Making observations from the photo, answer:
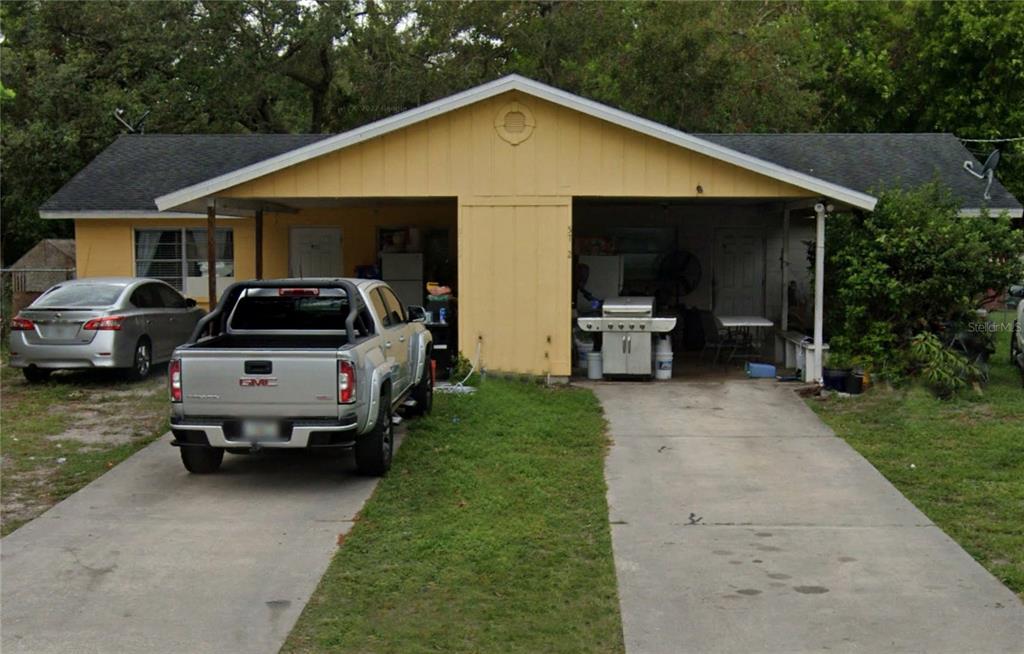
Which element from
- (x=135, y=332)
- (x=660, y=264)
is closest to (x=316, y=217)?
(x=135, y=332)

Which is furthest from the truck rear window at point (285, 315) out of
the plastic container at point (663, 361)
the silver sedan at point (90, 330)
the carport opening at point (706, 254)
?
the carport opening at point (706, 254)

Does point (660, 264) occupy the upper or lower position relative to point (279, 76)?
lower

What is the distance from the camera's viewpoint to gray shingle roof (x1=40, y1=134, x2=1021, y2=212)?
17.9 meters

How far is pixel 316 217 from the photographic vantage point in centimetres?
1934

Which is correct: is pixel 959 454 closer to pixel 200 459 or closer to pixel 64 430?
pixel 200 459

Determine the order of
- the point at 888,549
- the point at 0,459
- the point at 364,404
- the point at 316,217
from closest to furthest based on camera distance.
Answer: the point at 888,549 → the point at 364,404 → the point at 0,459 → the point at 316,217

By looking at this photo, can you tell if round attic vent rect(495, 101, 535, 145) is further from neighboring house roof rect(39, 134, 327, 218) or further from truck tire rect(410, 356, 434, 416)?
neighboring house roof rect(39, 134, 327, 218)

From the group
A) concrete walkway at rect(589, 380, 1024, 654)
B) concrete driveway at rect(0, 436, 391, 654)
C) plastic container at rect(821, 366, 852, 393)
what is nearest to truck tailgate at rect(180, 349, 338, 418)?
concrete driveway at rect(0, 436, 391, 654)

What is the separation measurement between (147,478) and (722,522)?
208 inches

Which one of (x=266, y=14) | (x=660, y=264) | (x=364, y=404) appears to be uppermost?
(x=266, y=14)

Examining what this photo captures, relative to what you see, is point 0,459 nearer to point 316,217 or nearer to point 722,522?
point 722,522

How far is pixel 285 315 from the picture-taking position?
10.4 metres

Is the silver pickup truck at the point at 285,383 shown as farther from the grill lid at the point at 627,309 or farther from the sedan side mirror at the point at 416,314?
the grill lid at the point at 627,309

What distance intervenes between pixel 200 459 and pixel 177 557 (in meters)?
2.43
